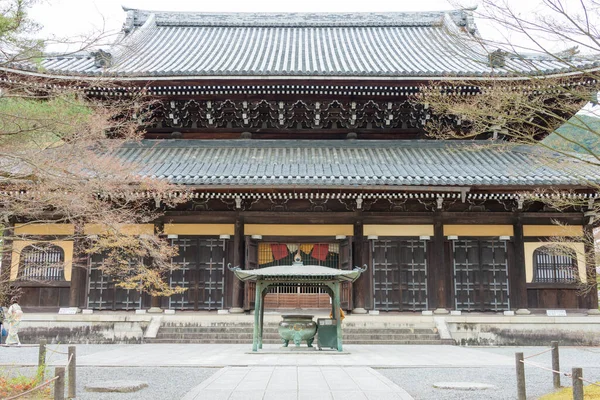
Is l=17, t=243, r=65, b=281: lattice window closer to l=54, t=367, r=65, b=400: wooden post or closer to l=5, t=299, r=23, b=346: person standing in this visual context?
l=5, t=299, r=23, b=346: person standing

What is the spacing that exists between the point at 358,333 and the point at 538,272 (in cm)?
577

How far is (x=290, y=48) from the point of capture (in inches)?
834

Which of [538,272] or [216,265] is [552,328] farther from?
[216,265]

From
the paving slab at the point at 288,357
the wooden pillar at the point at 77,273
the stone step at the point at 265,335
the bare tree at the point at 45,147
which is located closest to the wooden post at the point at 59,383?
the bare tree at the point at 45,147

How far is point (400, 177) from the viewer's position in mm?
14523

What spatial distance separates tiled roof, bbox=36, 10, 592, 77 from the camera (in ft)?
54.0

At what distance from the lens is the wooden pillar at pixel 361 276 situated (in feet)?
51.6

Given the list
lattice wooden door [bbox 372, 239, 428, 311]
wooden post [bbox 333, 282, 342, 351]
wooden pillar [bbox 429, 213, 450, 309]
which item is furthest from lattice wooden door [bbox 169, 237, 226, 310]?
wooden pillar [bbox 429, 213, 450, 309]

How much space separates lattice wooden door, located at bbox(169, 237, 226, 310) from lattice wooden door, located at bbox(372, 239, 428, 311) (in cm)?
462

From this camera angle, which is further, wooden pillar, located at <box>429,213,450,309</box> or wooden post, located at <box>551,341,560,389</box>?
wooden pillar, located at <box>429,213,450,309</box>

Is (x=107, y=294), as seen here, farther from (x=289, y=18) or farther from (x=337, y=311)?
(x=289, y=18)

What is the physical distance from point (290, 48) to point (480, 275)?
1125cm

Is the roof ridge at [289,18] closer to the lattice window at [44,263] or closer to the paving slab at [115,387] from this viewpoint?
the lattice window at [44,263]

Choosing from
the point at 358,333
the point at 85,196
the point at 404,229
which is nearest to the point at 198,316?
the point at 358,333
